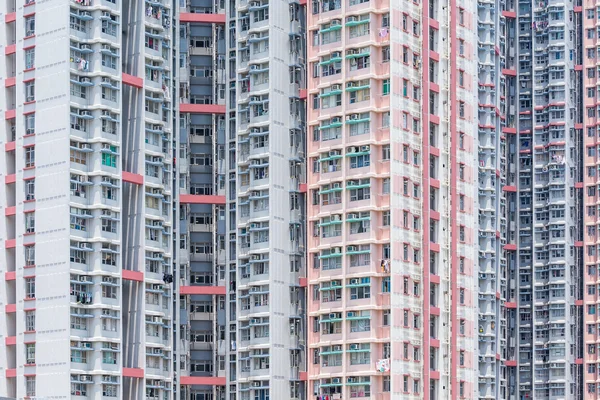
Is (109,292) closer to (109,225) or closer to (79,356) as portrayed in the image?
(109,225)

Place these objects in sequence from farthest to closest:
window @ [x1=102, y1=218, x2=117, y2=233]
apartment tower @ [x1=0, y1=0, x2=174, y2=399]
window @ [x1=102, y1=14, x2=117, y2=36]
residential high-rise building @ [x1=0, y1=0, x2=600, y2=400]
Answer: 1. window @ [x1=102, y1=14, x2=117, y2=36]
2. window @ [x1=102, y1=218, x2=117, y2=233]
3. residential high-rise building @ [x1=0, y1=0, x2=600, y2=400]
4. apartment tower @ [x1=0, y1=0, x2=174, y2=399]

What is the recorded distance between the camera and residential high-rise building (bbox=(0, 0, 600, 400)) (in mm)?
130875

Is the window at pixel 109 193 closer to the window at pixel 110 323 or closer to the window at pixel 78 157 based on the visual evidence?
the window at pixel 78 157

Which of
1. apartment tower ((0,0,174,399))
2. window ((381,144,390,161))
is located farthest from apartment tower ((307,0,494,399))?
apartment tower ((0,0,174,399))
